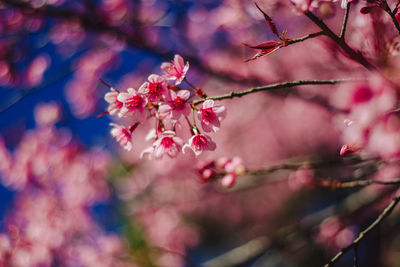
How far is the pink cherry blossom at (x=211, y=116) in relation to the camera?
3.37 ft

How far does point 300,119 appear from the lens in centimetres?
730

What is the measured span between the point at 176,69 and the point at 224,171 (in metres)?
0.72

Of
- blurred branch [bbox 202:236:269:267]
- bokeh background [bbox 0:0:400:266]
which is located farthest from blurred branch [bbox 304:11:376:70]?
blurred branch [bbox 202:236:269:267]

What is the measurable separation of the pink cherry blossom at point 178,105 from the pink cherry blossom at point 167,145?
3.6 inches

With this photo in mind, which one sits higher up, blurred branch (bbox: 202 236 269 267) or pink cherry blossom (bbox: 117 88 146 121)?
pink cherry blossom (bbox: 117 88 146 121)

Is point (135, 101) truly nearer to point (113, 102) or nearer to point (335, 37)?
point (113, 102)

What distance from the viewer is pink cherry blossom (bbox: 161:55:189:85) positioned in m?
1.05

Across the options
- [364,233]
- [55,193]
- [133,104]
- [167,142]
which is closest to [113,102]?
[133,104]

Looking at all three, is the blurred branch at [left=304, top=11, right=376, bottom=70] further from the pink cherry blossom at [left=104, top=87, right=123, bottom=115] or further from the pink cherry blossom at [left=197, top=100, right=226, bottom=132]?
the pink cherry blossom at [left=104, top=87, right=123, bottom=115]

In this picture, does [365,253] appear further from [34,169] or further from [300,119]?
[34,169]

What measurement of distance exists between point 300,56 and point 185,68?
564 centimetres

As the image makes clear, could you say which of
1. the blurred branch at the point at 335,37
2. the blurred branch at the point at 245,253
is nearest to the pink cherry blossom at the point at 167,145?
the blurred branch at the point at 335,37

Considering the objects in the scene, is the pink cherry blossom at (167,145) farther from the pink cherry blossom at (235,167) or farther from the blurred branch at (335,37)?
the blurred branch at (335,37)

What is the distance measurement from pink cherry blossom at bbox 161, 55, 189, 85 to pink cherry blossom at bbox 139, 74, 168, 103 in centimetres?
5
